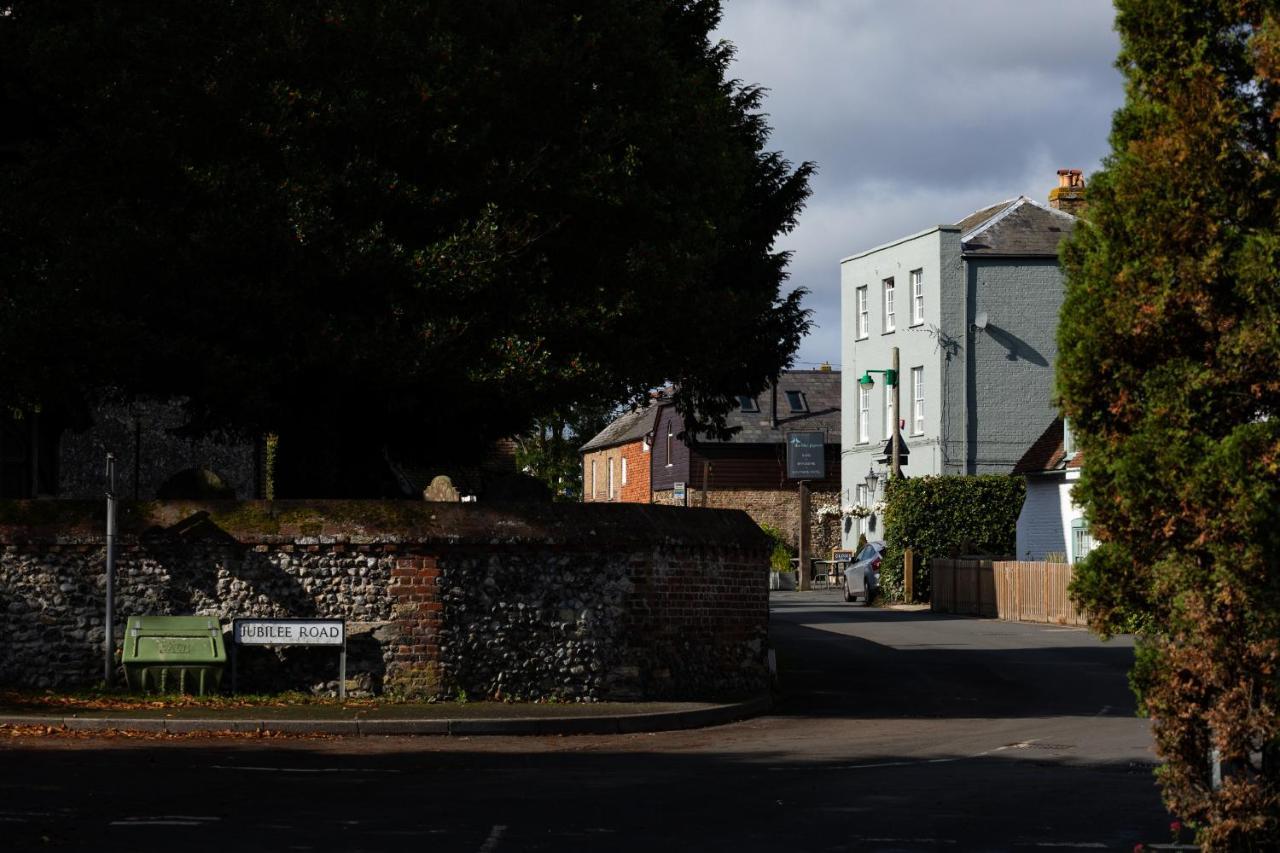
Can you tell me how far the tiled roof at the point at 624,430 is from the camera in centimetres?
8231

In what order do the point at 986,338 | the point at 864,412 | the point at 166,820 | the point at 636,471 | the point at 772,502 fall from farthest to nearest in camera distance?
the point at 636,471 < the point at 772,502 < the point at 864,412 < the point at 986,338 < the point at 166,820

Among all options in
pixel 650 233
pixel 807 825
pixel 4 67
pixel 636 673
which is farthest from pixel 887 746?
pixel 4 67

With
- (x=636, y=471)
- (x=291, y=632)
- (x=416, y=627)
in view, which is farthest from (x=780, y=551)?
(x=291, y=632)

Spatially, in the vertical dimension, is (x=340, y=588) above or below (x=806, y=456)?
below

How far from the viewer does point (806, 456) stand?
69.6 m

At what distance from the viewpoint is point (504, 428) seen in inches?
970

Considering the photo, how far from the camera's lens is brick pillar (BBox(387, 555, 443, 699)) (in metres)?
18.8

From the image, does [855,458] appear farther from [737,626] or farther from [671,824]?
[671,824]

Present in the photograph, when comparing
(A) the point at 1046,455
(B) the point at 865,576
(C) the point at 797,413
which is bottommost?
(B) the point at 865,576

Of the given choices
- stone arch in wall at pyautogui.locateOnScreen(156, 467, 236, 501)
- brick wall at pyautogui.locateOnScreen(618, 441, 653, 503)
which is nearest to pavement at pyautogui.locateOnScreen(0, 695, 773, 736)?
stone arch in wall at pyautogui.locateOnScreen(156, 467, 236, 501)

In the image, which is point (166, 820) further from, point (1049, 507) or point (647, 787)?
point (1049, 507)

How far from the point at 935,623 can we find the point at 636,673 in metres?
20.0

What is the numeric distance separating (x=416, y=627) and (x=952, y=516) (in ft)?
101

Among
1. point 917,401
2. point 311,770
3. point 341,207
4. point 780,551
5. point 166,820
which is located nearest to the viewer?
point 166,820
